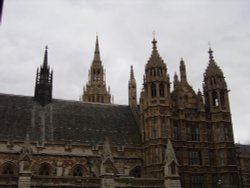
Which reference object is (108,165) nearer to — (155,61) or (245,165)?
(155,61)

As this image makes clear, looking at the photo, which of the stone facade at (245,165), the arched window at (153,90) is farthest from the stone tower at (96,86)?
the arched window at (153,90)

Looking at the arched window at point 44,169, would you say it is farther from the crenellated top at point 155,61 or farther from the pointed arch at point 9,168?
the crenellated top at point 155,61

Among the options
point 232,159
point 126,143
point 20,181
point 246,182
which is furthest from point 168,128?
point 246,182

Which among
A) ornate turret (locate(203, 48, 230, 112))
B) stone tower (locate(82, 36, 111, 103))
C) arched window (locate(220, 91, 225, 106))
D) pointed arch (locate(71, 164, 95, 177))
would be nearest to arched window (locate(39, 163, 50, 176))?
pointed arch (locate(71, 164, 95, 177))

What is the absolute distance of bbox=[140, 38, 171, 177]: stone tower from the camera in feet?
135

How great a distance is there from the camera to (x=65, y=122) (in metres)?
44.9

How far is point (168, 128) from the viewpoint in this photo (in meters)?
42.4

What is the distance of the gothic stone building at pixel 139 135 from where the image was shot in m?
38.7

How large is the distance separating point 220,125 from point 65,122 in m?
21.8

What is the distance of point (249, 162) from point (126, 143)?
48392 mm

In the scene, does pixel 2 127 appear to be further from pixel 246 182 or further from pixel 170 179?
pixel 246 182

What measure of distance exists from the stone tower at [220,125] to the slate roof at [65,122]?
10788 mm

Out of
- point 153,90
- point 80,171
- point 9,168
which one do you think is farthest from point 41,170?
point 153,90

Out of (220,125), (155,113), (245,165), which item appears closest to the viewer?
(155,113)
